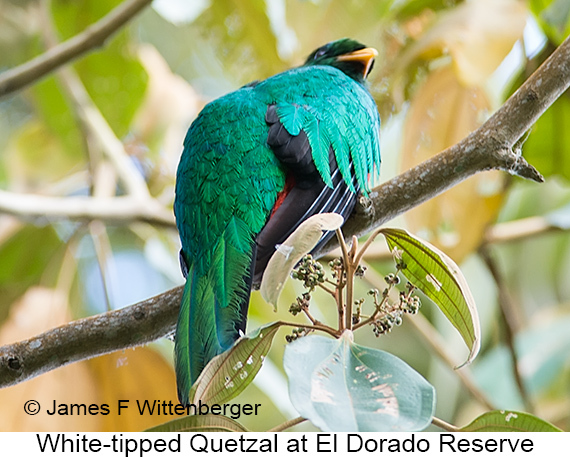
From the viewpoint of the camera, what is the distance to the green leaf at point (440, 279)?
1.51m

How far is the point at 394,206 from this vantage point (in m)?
2.11

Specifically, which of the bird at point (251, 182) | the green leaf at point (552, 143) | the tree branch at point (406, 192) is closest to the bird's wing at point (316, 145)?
the bird at point (251, 182)

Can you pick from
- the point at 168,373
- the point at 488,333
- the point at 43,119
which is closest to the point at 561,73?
the point at 168,373

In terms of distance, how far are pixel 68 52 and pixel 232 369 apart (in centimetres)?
211

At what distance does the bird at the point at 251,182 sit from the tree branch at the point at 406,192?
15 centimetres

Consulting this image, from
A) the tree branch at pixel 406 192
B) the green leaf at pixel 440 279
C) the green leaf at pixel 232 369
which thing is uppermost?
the tree branch at pixel 406 192

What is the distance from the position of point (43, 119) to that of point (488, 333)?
12.0 feet

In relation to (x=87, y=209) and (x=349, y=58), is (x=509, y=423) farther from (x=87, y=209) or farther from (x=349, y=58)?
(x=87, y=209)

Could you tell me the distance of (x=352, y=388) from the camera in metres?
1.34

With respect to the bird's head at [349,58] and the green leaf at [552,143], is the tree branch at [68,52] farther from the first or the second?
the green leaf at [552,143]

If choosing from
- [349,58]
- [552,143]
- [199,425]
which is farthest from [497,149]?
[552,143]

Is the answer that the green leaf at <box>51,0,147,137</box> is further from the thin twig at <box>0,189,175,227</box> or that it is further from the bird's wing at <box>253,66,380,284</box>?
the bird's wing at <box>253,66,380,284</box>
